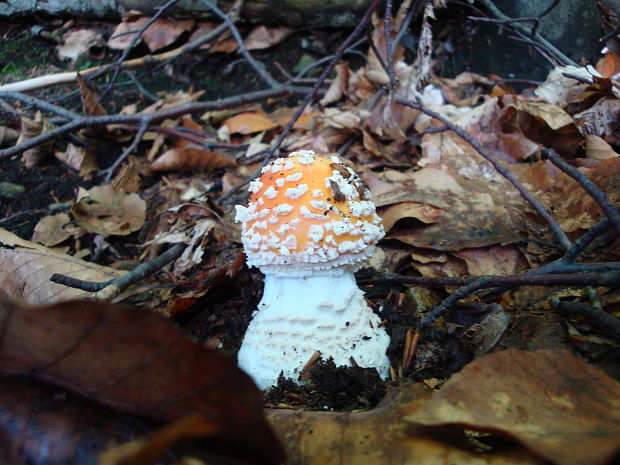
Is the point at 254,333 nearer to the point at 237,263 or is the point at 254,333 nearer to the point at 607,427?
the point at 237,263

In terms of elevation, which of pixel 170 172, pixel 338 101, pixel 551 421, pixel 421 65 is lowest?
pixel 170 172

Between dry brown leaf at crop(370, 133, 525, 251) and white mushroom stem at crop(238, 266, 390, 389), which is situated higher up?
dry brown leaf at crop(370, 133, 525, 251)

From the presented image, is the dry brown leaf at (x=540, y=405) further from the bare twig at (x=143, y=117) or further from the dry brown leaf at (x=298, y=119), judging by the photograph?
the dry brown leaf at (x=298, y=119)

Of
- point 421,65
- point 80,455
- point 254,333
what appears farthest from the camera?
point 421,65

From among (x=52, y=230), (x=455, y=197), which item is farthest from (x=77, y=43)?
(x=455, y=197)

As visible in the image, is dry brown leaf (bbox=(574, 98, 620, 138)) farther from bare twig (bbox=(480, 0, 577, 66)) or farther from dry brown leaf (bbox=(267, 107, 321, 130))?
dry brown leaf (bbox=(267, 107, 321, 130))

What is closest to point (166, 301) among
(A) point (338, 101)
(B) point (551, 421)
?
(B) point (551, 421)

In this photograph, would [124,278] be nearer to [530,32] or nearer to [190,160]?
[190,160]

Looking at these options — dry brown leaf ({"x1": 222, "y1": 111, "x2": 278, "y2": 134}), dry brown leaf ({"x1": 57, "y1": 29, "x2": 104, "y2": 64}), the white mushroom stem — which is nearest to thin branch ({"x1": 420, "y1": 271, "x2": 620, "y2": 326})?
the white mushroom stem
